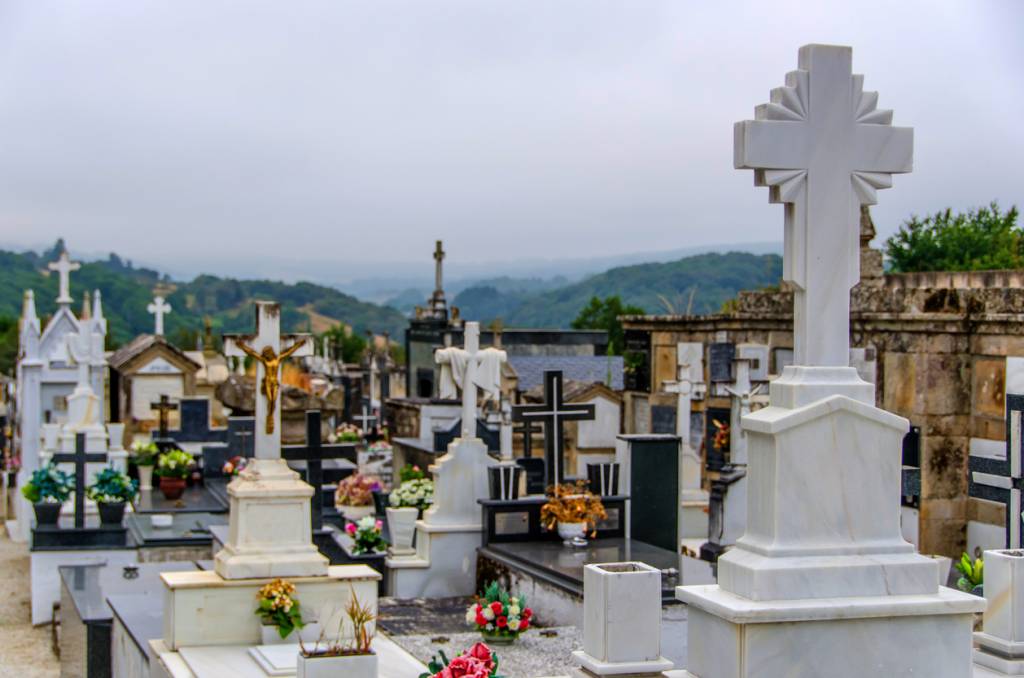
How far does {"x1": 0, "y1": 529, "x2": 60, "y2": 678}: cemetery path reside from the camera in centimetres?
1357

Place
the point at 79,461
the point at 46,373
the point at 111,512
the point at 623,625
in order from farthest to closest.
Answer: the point at 46,373 < the point at 111,512 < the point at 79,461 < the point at 623,625

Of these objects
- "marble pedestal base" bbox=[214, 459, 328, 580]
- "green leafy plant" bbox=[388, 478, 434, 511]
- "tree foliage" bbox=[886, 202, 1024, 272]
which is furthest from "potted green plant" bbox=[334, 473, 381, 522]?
"tree foliage" bbox=[886, 202, 1024, 272]

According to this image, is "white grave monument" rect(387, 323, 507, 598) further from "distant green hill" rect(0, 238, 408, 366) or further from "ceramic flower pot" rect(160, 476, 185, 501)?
"distant green hill" rect(0, 238, 408, 366)

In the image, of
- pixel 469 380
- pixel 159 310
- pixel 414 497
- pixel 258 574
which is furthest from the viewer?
pixel 159 310

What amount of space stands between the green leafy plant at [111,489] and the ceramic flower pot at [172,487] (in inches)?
121

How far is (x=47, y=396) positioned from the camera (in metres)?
23.0

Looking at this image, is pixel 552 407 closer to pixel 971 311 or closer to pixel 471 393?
pixel 471 393

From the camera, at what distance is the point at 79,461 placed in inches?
626

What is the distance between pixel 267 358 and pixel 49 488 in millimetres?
6864

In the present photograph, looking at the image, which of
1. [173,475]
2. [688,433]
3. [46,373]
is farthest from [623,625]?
[46,373]

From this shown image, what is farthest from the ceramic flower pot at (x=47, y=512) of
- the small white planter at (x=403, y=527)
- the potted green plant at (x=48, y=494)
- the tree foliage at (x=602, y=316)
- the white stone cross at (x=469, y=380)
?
the tree foliage at (x=602, y=316)

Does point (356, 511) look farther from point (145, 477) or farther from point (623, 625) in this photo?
point (623, 625)

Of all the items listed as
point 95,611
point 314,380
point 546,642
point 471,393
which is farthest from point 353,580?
point 314,380

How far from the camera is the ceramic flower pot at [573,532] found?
1348 centimetres
